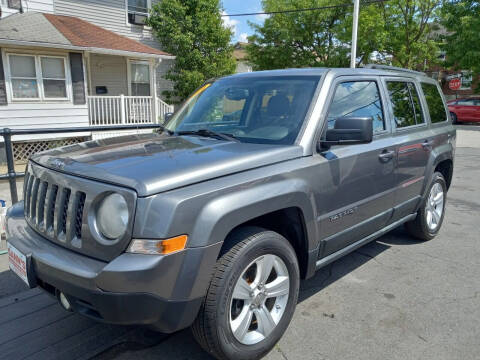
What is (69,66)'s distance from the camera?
1250 cm

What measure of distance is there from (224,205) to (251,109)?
53.2 inches

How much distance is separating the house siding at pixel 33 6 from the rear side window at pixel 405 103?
1284cm

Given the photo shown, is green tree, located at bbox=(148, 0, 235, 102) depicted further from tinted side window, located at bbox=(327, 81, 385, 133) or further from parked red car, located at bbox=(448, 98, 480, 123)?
parked red car, located at bbox=(448, 98, 480, 123)

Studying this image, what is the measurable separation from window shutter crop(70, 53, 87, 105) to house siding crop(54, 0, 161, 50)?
307 centimetres

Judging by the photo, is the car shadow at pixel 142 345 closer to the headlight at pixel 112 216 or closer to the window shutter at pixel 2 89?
the headlight at pixel 112 216

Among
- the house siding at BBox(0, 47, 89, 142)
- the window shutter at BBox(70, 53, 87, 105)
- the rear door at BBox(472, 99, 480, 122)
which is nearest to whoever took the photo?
the house siding at BBox(0, 47, 89, 142)

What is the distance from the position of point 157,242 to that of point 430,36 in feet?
97.6

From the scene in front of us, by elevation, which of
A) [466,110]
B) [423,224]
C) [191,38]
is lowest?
[423,224]

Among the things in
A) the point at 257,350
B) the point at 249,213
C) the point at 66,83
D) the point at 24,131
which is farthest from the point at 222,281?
the point at 66,83

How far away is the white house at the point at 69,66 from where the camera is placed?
1159 cm

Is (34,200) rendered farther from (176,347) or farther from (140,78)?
(140,78)

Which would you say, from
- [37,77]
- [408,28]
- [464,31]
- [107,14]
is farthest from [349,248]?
[408,28]

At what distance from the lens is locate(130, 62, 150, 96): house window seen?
1602cm

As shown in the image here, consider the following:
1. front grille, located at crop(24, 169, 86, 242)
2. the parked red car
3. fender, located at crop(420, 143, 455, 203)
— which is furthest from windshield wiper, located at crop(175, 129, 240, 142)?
the parked red car
